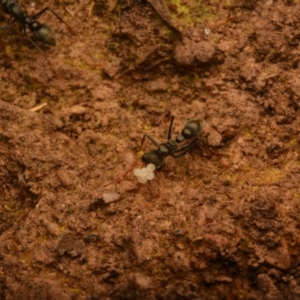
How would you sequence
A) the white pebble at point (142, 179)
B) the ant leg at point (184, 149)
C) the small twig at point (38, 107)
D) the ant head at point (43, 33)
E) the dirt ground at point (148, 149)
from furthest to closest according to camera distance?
the ant head at point (43, 33) → the small twig at point (38, 107) → the ant leg at point (184, 149) → the white pebble at point (142, 179) → the dirt ground at point (148, 149)

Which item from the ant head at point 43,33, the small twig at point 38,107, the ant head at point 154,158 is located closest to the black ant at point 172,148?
the ant head at point 154,158

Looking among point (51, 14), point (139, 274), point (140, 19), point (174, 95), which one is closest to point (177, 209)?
point (139, 274)

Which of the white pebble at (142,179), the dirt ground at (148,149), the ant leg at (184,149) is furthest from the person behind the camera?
the ant leg at (184,149)

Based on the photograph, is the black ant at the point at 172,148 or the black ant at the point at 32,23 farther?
the black ant at the point at 32,23

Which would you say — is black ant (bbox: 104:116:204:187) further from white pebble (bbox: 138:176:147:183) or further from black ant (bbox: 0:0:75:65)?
black ant (bbox: 0:0:75:65)

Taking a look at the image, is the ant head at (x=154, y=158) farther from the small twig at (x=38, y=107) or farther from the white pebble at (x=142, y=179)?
the small twig at (x=38, y=107)

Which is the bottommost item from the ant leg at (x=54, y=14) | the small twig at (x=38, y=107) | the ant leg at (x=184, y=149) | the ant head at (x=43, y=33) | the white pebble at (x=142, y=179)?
the white pebble at (x=142, y=179)

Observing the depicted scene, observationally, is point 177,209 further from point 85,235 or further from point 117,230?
point 85,235
